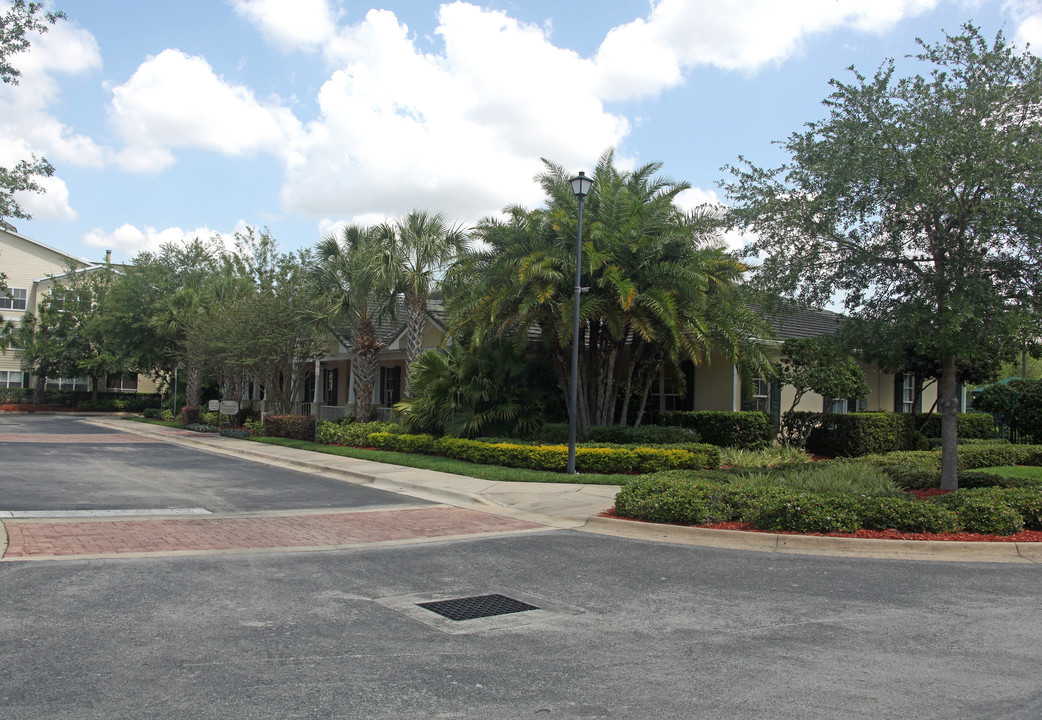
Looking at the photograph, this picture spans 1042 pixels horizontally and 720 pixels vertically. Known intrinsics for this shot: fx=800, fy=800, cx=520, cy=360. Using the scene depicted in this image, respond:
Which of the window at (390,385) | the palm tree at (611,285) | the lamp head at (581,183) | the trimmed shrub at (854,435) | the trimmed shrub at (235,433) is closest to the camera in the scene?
the lamp head at (581,183)

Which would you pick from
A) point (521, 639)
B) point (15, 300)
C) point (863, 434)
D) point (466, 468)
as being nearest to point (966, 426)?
point (863, 434)

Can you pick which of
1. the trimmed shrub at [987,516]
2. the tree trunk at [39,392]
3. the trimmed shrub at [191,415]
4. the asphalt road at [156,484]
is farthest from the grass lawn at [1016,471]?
the tree trunk at [39,392]

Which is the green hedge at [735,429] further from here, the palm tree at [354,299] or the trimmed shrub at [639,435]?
the palm tree at [354,299]

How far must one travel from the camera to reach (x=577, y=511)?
11.7m

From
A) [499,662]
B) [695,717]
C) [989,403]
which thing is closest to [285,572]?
[499,662]

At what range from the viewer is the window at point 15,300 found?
5566cm

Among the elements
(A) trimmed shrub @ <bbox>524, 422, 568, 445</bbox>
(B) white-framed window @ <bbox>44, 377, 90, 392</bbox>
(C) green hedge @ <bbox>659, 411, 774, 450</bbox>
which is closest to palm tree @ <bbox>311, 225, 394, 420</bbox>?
(A) trimmed shrub @ <bbox>524, 422, 568, 445</bbox>

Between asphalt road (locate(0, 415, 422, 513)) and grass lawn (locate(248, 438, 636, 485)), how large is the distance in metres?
2.21

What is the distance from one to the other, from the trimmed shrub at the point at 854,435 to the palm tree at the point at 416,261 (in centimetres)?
1118

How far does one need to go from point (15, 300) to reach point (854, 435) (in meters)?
56.8

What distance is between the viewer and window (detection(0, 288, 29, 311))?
5566 centimetres

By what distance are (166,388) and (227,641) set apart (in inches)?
2023

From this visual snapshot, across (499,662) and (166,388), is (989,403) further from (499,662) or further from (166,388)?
(166,388)

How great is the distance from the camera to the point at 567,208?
62.3ft
